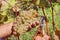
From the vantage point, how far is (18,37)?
1009 millimetres

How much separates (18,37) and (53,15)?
0.22 metres

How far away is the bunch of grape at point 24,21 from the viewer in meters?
0.99

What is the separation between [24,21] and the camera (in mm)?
987

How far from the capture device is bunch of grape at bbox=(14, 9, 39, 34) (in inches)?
38.9

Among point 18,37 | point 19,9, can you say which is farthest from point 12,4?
point 18,37

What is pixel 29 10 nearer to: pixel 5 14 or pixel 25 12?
pixel 25 12

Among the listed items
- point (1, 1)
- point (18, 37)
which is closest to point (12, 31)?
point (18, 37)

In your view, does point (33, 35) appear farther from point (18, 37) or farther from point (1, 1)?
point (1, 1)

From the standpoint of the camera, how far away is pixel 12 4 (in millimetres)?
986

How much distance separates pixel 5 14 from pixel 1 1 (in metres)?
0.07

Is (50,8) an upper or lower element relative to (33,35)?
upper

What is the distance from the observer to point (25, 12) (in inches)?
39.2

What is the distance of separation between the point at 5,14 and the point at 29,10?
123mm

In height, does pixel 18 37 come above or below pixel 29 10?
below
